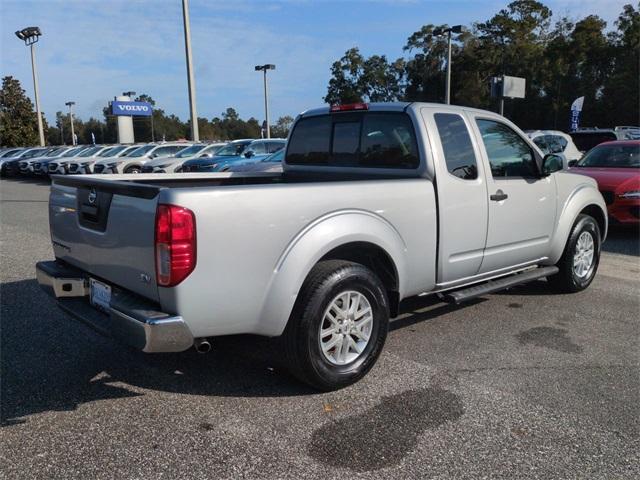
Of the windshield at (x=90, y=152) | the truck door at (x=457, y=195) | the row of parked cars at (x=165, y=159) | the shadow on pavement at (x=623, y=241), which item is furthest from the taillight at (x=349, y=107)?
the windshield at (x=90, y=152)

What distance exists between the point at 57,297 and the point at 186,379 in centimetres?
103

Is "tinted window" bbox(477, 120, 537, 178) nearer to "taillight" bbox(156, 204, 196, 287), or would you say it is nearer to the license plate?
"taillight" bbox(156, 204, 196, 287)

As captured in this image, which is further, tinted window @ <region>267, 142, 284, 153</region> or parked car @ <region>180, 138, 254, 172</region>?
tinted window @ <region>267, 142, 284, 153</region>

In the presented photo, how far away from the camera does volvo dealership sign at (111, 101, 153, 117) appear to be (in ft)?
158

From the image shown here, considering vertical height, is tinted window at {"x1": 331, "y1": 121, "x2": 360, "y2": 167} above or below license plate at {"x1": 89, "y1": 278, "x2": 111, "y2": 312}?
above

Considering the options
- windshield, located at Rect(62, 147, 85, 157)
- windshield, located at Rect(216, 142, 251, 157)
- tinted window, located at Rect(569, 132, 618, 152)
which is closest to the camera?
tinted window, located at Rect(569, 132, 618, 152)

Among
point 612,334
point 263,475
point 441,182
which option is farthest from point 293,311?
point 612,334

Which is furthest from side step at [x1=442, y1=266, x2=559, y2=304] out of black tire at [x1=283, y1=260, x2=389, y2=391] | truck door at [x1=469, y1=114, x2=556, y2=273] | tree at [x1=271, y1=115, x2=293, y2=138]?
tree at [x1=271, y1=115, x2=293, y2=138]

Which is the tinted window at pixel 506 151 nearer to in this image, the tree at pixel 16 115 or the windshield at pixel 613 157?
the windshield at pixel 613 157

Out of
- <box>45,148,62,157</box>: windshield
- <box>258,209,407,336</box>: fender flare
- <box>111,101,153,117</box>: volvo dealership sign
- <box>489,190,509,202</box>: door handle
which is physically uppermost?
<box>111,101,153,117</box>: volvo dealership sign

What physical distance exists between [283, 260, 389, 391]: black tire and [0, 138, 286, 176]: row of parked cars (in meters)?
11.9

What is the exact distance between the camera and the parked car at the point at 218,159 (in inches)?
713

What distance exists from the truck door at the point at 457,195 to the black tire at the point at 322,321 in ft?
2.68

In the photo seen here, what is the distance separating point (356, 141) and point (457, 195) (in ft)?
3.39
